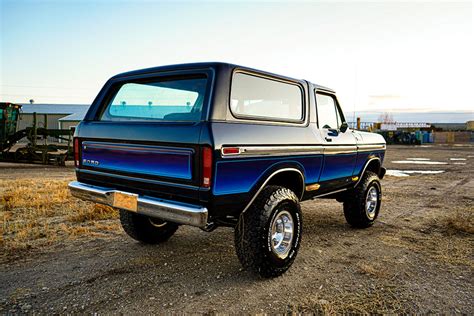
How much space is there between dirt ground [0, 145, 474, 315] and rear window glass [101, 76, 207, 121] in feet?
5.05

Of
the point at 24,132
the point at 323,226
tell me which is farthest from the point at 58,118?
the point at 323,226

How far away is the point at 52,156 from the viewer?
1378 cm

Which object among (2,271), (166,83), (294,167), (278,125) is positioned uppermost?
(166,83)

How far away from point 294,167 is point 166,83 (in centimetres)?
157

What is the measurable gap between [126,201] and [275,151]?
1.46 meters

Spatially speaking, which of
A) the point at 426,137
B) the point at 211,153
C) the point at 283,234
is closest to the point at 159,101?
the point at 211,153

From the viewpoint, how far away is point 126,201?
336 centimetres

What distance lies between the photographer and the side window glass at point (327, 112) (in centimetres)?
464

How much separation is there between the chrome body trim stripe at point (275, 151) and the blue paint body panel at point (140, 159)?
37cm

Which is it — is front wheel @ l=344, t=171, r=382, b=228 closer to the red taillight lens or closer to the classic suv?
the classic suv

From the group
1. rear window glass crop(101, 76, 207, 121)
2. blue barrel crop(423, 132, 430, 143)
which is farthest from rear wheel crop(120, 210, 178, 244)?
blue barrel crop(423, 132, 430, 143)

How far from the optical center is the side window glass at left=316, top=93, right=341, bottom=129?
15.2 ft

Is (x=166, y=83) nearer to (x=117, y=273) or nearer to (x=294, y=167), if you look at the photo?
(x=294, y=167)

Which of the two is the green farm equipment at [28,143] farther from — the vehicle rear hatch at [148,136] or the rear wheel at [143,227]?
the vehicle rear hatch at [148,136]
